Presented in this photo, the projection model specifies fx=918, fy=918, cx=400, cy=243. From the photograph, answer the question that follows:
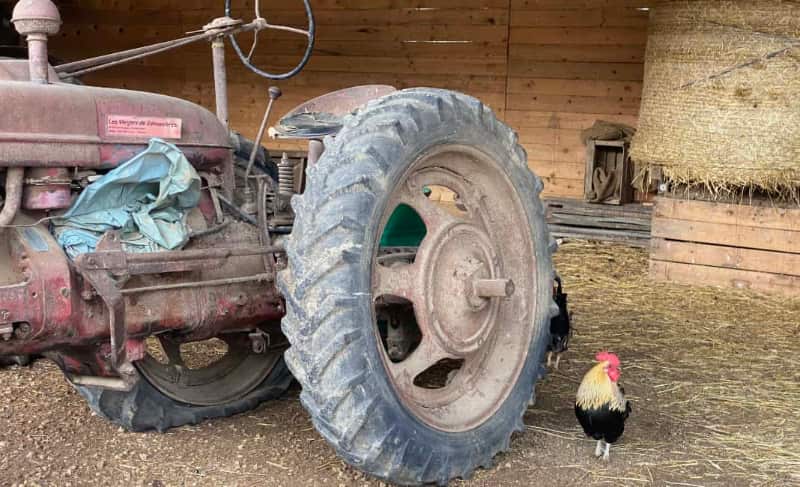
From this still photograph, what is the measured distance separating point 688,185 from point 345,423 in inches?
167

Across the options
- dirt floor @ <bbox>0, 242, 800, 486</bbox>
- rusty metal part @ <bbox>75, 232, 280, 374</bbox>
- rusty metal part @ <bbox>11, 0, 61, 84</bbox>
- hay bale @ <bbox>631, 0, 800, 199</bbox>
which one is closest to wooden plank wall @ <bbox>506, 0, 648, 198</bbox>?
hay bale @ <bbox>631, 0, 800, 199</bbox>

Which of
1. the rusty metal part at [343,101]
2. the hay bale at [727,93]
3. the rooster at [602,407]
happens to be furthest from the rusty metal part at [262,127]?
the hay bale at [727,93]

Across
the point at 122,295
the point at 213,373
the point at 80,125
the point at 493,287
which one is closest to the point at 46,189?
the point at 80,125

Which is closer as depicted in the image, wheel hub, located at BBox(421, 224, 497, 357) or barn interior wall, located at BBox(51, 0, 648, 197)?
wheel hub, located at BBox(421, 224, 497, 357)

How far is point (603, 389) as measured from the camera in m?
3.06

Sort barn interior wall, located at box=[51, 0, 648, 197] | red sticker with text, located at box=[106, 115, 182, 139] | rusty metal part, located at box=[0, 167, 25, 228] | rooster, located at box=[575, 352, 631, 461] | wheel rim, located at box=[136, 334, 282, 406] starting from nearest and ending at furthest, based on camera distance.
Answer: rusty metal part, located at box=[0, 167, 25, 228]
red sticker with text, located at box=[106, 115, 182, 139]
rooster, located at box=[575, 352, 631, 461]
wheel rim, located at box=[136, 334, 282, 406]
barn interior wall, located at box=[51, 0, 648, 197]

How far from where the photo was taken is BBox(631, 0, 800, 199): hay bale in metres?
5.54

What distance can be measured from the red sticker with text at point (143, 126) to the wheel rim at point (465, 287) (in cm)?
71

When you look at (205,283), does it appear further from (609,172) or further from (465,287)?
(609,172)

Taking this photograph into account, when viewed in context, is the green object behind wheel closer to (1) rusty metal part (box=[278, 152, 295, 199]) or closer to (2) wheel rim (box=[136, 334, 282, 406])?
Result: (1) rusty metal part (box=[278, 152, 295, 199])

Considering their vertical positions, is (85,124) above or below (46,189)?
above

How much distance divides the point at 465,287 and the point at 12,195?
131 centimetres

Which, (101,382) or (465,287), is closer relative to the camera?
(101,382)

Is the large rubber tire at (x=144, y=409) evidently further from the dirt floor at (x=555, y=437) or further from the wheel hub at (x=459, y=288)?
the wheel hub at (x=459, y=288)
